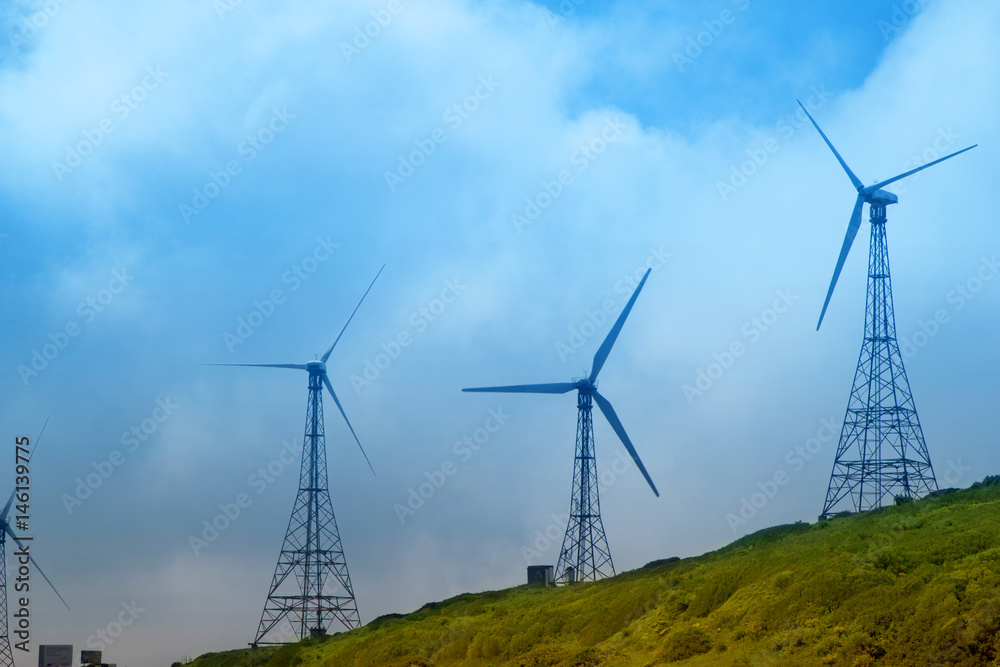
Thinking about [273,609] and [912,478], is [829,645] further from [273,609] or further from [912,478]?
[273,609]

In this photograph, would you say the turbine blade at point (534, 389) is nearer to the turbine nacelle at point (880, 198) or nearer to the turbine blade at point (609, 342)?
the turbine blade at point (609, 342)

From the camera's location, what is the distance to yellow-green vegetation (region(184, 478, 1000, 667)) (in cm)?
3900

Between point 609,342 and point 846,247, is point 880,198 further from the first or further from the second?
point 609,342

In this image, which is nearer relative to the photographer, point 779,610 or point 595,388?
point 779,610

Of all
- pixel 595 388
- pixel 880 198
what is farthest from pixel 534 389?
pixel 880 198

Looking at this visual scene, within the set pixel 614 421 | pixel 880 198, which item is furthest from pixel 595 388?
pixel 880 198

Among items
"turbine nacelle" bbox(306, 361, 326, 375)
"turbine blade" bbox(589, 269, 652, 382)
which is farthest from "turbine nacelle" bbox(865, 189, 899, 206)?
"turbine nacelle" bbox(306, 361, 326, 375)

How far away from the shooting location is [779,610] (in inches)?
1775

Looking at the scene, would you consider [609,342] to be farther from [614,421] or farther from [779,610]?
[779,610]

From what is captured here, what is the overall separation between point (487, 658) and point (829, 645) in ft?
72.6

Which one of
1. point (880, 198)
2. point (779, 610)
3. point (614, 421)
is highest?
point (880, 198)

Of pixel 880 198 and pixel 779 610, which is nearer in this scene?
pixel 779 610

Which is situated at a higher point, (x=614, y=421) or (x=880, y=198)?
(x=880, y=198)

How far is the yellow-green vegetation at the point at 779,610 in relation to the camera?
39.0 meters
